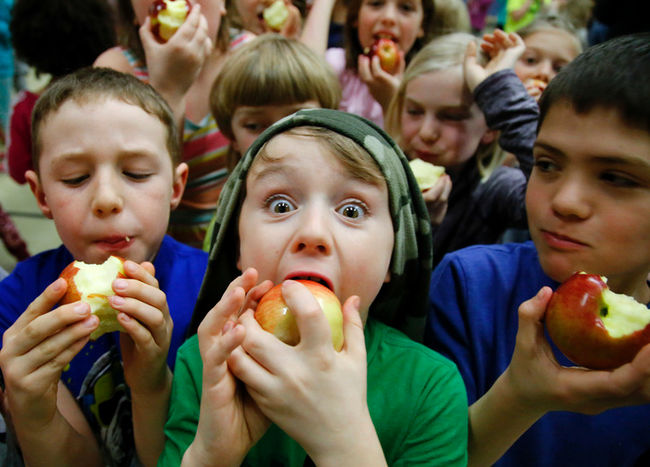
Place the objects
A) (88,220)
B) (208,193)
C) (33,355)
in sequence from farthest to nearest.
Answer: (208,193), (88,220), (33,355)

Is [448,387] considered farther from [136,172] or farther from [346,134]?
Result: [136,172]

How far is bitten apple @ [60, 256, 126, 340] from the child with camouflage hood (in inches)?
6.3

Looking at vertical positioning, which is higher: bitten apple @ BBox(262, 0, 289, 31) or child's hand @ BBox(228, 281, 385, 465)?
bitten apple @ BBox(262, 0, 289, 31)

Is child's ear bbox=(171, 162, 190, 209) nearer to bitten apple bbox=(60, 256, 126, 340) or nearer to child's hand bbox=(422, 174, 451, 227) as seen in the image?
bitten apple bbox=(60, 256, 126, 340)


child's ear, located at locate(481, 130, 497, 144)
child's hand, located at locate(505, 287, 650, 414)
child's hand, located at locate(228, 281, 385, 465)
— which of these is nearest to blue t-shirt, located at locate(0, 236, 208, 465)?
child's hand, located at locate(228, 281, 385, 465)

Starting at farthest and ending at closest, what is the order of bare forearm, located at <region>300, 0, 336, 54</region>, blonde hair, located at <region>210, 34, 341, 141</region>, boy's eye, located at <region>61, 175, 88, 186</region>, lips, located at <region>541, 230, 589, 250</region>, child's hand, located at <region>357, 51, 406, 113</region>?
bare forearm, located at <region>300, 0, 336, 54</region> → child's hand, located at <region>357, 51, 406, 113</region> → blonde hair, located at <region>210, 34, 341, 141</region> → boy's eye, located at <region>61, 175, 88, 186</region> → lips, located at <region>541, 230, 589, 250</region>

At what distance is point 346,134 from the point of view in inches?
35.9

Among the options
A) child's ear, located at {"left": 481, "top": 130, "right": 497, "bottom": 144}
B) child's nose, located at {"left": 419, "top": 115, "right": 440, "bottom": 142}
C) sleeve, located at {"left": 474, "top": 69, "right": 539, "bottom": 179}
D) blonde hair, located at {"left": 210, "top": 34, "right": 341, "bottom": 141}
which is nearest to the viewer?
sleeve, located at {"left": 474, "top": 69, "right": 539, "bottom": 179}

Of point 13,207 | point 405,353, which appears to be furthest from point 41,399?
point 13,207

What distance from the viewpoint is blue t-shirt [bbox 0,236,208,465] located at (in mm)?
1048

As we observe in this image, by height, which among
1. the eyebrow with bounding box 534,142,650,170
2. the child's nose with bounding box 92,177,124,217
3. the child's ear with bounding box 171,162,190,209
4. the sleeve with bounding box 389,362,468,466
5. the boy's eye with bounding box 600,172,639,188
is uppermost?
the eyebrow with bounding box 534,142,650,170

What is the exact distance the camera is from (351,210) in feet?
2.92

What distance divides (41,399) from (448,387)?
0.69 meters

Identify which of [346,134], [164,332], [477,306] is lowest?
[477,306]
